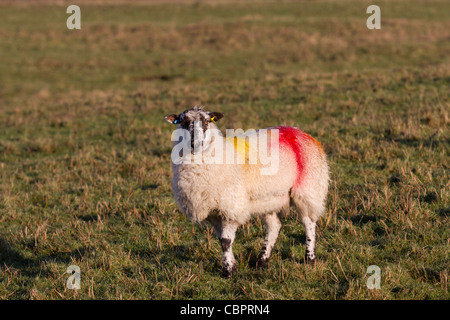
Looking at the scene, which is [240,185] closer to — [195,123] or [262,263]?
[195,123]

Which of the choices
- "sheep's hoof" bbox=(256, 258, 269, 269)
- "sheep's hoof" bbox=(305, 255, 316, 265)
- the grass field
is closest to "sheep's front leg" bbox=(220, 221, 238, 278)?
the grass field

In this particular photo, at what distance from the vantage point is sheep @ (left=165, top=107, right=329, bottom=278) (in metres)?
5.25

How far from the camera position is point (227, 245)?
5.33 metres

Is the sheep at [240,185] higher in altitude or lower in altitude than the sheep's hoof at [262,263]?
higher

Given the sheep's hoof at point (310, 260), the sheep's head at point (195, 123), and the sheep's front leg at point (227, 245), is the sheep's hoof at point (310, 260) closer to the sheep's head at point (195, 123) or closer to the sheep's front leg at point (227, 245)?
the sheep's front leg at point (227, 245)

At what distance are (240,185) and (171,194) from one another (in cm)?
346

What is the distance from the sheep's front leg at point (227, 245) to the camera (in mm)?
5324

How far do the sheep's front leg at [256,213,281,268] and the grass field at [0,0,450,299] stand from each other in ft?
0.54

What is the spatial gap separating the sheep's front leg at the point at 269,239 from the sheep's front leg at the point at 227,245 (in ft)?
1.29

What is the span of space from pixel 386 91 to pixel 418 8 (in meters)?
40.4

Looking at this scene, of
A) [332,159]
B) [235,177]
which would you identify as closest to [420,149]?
[332,159]

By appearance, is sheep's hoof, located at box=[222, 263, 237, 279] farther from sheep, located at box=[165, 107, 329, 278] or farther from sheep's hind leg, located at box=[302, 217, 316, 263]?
sheep's hind leg, located at box=[302, 217, 316, 263]

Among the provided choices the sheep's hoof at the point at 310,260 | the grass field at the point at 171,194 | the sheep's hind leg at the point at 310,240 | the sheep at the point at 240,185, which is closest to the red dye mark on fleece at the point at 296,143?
the sheep at the point at 240,185

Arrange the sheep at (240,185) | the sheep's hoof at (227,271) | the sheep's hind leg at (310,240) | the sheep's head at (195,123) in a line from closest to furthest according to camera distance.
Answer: the sheep's head at (195,123) → the sheep at (240,185) → the sheep's hoof at (227,271) → the sheep's hind leg at (310,240)
